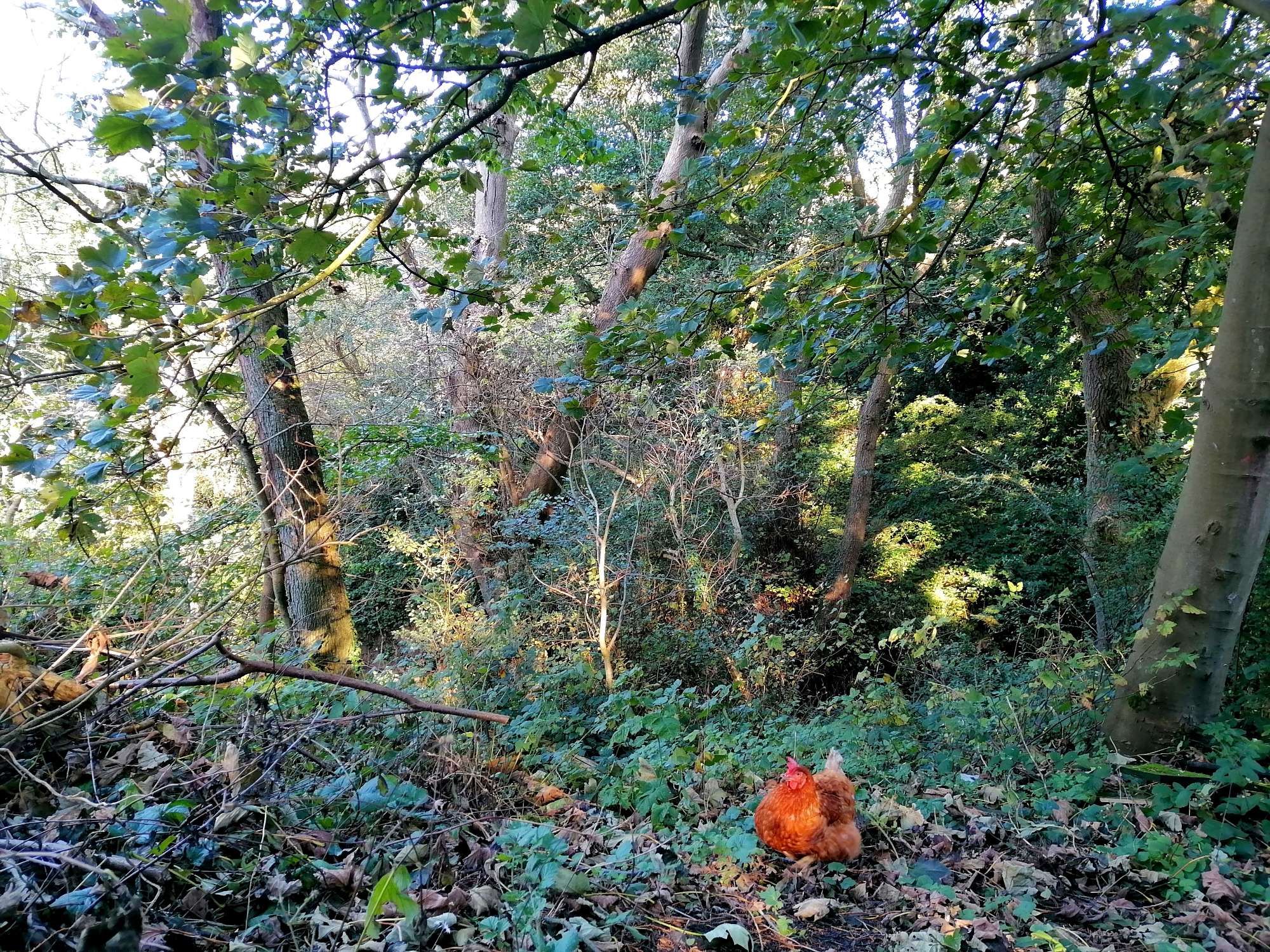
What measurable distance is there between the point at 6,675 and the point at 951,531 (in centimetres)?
1153

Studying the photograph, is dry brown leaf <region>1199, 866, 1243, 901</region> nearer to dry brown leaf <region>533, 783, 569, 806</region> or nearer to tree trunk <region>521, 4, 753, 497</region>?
dry brown leaf <region>533, 783, 569, 806</region>

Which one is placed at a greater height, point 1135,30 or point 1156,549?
point 1135,30

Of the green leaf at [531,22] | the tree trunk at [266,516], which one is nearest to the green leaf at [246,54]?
the green leaf at [531,22]

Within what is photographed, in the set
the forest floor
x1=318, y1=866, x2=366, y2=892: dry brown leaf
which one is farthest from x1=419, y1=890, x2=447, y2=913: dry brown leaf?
x1=318, y1=866, x2=366, y2=892: dry brown leaf

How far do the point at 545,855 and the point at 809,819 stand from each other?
3.77ft

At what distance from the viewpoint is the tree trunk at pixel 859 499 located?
10008 mm

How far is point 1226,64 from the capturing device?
10.8 ft

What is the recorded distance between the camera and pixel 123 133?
167 centimetres

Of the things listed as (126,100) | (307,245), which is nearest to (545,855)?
(307,245)

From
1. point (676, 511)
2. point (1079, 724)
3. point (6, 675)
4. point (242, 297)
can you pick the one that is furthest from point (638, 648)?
point (242, 297)

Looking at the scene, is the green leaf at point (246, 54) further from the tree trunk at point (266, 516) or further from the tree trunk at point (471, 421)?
the tree trunk at point (471, 421)

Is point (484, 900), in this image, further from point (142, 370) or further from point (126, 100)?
point (126, 100)

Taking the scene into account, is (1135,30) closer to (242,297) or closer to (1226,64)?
(1226,64)

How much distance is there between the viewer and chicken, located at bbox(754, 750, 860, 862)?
9.67 ft
